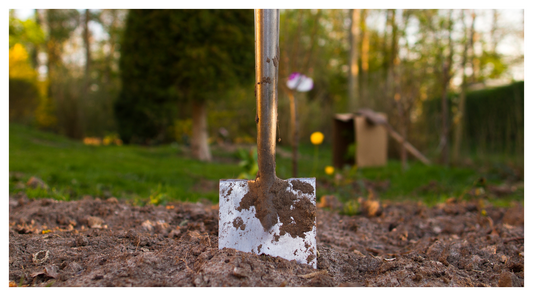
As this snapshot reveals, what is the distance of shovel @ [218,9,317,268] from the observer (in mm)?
1414

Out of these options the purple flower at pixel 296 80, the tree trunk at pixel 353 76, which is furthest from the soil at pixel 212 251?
the tree trunk at pixel 353 76

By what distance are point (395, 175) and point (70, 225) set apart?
415 centimetres

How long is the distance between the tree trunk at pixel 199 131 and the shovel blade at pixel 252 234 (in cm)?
511

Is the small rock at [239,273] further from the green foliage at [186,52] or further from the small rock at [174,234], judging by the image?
the green foliage at [186,52]

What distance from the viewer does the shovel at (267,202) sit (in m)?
1.41

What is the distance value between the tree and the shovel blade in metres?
4.33

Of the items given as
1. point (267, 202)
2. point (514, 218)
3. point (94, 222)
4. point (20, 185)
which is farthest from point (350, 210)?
point (20, 185)

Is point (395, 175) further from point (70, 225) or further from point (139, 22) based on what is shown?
point (139, 22)

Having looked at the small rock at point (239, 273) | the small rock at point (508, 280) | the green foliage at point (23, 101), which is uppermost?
the green foliage at point (23, 101)

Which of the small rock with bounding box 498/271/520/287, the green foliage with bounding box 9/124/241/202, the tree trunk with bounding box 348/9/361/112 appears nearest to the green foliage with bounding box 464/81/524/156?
the tree trunk with bounding box 348/9/361/112

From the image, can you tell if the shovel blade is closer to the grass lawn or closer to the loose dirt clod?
the loose dirt clod

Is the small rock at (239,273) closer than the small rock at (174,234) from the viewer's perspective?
Yes

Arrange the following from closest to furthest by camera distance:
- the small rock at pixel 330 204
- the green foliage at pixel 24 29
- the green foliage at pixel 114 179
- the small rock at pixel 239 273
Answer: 1. the small rock at pixel 239 273
2. the small rock at pixel 330 204
3. the green foliage at pixel 114 179
4. the green foliage at pixel 24 29

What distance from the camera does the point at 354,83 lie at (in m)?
9.34
